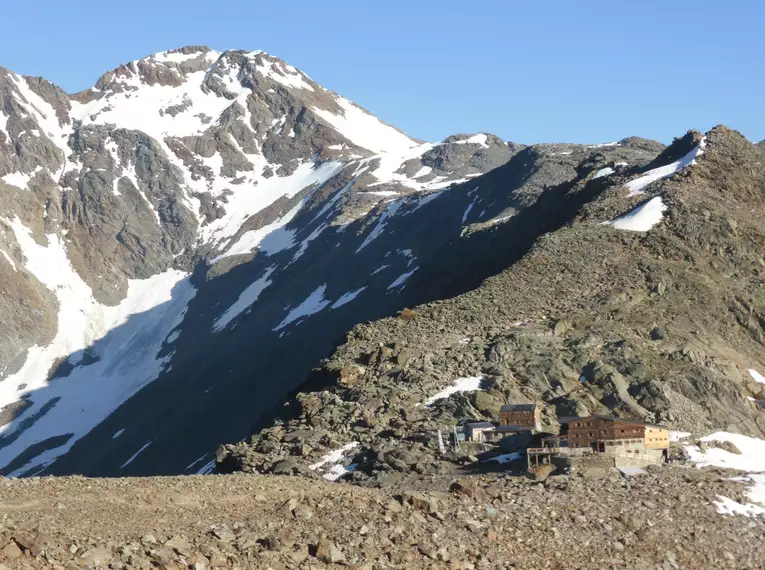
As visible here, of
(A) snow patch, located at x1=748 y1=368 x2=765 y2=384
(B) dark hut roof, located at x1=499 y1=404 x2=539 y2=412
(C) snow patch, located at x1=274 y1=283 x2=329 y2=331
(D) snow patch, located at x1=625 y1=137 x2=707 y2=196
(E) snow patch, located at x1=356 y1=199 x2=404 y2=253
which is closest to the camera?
(B) dark hut roof, located at x1=499 y1=404 x2=539 y2=412

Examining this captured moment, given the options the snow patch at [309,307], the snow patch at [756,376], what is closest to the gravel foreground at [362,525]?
the snow patch at [756,376]

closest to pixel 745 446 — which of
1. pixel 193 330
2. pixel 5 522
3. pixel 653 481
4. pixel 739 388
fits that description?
pixel 739 388

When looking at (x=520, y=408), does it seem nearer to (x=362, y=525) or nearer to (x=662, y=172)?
(x=362, y=525)

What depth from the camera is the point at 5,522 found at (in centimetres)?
2142

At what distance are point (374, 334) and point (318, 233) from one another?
14068 centimetres

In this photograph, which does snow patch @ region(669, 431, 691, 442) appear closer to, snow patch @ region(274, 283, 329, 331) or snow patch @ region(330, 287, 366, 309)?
snow patch @ region(330, 287, 366, 309)

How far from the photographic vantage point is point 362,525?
936 inches

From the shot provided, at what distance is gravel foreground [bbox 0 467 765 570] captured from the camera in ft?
→ 68.3

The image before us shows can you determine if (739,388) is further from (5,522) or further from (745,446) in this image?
(5,522)

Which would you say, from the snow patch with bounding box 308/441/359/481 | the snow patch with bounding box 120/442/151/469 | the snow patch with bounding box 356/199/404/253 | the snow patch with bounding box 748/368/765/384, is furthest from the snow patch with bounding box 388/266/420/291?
the snow patch with bounding box 308/441/359/481

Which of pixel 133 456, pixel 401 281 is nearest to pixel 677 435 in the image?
pixel 401 281

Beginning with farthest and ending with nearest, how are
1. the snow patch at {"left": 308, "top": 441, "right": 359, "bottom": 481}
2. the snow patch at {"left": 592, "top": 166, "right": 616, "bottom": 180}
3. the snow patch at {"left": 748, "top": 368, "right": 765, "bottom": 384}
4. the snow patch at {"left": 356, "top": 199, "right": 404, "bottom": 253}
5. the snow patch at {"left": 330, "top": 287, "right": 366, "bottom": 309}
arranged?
the snow patch at {"left": 356, "top": 199, "right": 404, "bottom": 253} → the snow patch at {"left": 330, "top": 287, "right": 366, "bottom": 309} → the snow patch at {"left": 592, "top": 166, "right": 616, "bottom": 180} → the snow patch at {"left": 748, "top": 368, "right": 765, "bottom": 384} → the snow patch at {"left": 308, "top": 441, "right": 359, "bottom": 481}

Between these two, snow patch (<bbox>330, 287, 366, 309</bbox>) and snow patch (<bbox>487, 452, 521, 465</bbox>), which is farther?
snow patch (<bbox>330, 287, 366, 309</bbox>)

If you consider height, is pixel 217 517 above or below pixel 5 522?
below
